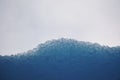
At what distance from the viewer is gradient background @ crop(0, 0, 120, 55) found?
3244mm

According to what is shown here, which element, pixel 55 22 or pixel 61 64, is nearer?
pixel 61 64

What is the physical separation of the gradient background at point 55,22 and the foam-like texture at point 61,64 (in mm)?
146

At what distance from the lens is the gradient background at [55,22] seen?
10.6 feet

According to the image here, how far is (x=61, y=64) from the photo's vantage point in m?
3.15

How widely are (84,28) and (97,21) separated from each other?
0.72ft

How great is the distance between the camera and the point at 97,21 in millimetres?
3314

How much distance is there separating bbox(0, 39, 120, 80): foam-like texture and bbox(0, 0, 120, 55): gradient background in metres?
0.15

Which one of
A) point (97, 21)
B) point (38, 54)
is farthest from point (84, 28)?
point (38, 54)

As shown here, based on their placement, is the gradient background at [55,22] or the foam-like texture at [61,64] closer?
the foam-like texture at [61,64]

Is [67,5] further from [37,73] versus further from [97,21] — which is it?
[37,73]

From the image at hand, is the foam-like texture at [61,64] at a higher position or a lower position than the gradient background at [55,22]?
lower

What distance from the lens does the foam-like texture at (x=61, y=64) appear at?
123 inches

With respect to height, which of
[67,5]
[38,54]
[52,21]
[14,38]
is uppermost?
[67,5]

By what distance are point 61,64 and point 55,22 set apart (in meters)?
0.60
